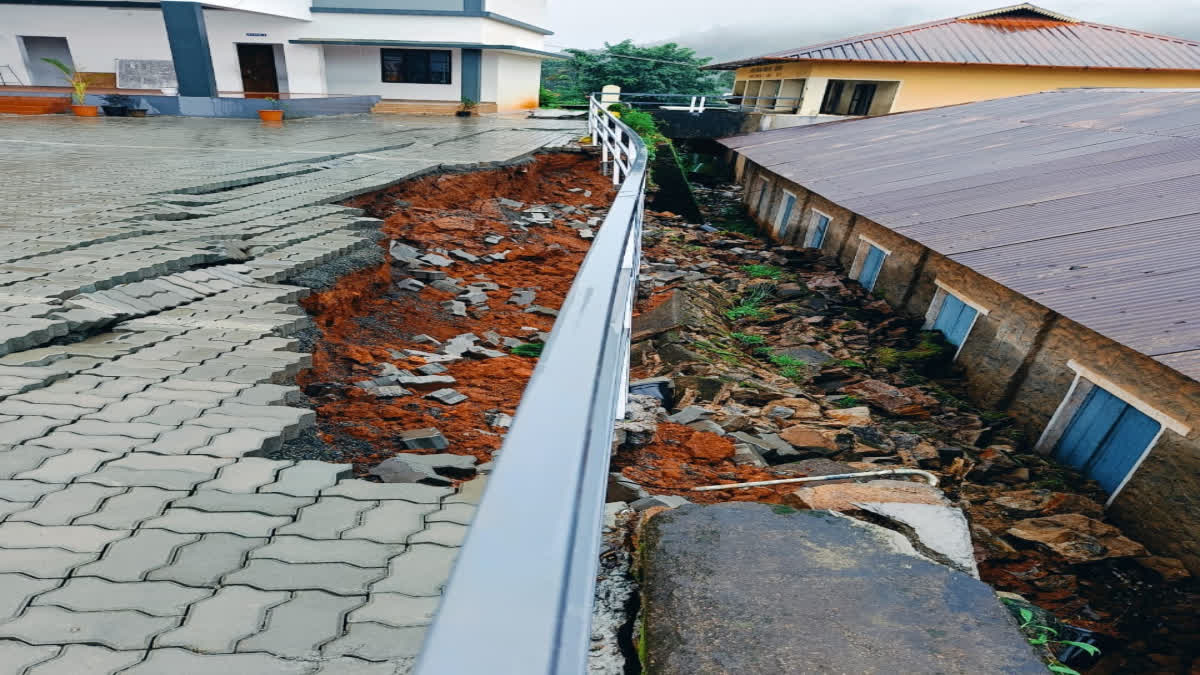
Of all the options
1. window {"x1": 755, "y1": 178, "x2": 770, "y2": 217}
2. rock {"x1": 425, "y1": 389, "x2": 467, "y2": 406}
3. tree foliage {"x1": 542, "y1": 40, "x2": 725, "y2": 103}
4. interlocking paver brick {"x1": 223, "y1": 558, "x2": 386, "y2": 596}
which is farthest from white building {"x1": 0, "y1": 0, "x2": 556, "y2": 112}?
interlocking paver brick {"x1": 223, "y1": 558, "x2": 386, "y2": 596}

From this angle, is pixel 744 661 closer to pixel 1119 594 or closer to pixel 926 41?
pixel 1119 594

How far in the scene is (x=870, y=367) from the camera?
7.82 metres

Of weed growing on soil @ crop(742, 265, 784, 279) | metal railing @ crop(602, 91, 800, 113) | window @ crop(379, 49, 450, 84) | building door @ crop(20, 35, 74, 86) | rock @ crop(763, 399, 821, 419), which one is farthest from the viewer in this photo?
metal railing @ crop(602, 91, 800, 113)

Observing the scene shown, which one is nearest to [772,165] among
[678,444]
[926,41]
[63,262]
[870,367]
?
[870,367]

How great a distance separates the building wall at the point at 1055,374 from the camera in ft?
15.6

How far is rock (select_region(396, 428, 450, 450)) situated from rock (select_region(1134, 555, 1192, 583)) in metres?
5.33

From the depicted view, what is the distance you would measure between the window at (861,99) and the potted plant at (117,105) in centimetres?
2617

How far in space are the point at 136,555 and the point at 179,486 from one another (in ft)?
1.31

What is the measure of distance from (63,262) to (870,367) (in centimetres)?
827

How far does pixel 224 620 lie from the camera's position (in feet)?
5.64

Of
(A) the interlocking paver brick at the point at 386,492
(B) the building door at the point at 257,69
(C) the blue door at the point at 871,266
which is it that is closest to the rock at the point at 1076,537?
(A) the interlocking paver brick at the point at 386,492

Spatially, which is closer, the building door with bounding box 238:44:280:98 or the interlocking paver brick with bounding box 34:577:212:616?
the interlocking paver brick with bounding box 34:577:212:616

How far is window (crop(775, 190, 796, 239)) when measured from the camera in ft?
49.3

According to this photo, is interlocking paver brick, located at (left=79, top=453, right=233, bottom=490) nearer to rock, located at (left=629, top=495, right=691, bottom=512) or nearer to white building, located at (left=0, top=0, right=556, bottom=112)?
rock, located at (left=629, top=495, right=691, bottom=512)
